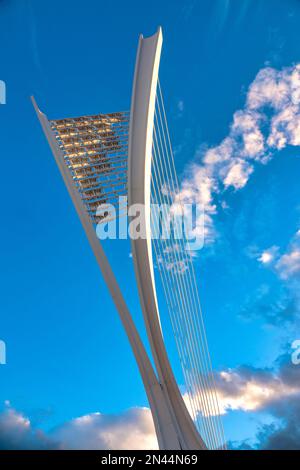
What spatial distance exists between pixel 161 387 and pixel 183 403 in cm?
61

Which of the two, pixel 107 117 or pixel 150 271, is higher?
pixel 107 117

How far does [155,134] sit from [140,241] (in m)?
2.90

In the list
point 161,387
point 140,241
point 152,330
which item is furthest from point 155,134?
point 161,387

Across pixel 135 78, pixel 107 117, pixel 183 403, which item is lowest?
pixel 183 403

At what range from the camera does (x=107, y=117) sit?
1082 cm

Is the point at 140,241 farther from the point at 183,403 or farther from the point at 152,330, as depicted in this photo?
the point at 183,403

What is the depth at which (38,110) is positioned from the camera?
11102 millimetres
